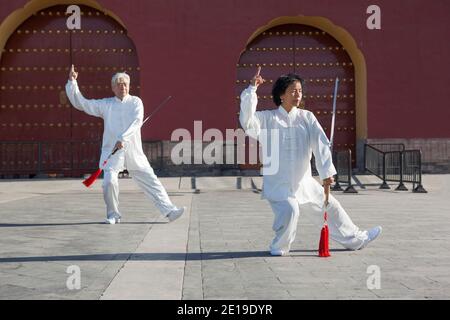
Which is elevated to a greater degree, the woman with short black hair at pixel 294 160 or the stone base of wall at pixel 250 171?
the woman with short black hair at pixel 294 160

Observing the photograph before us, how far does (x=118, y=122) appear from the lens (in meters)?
6.08

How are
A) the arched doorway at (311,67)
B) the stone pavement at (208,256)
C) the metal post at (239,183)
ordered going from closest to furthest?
the stone pavement at (208,256) → the metal post at (239,183) → the arched doorway at (311,67)

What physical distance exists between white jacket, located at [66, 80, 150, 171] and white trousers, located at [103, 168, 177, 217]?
Result: 0.08 m

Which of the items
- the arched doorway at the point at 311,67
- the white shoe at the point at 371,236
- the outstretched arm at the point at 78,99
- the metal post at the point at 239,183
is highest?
the arched doorway at the point at 311,67

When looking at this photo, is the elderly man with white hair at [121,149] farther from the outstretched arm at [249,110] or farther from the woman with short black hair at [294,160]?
the outstretched arm at [249,110]

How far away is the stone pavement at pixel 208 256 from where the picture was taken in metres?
2.98

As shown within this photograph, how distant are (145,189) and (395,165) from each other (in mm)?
7426

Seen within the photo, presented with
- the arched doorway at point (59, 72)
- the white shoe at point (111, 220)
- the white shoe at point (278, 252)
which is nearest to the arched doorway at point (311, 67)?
the arched doorway at point (59, 72)

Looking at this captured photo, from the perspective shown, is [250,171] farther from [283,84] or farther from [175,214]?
[283,84]

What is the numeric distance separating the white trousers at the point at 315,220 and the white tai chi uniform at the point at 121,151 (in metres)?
2.06

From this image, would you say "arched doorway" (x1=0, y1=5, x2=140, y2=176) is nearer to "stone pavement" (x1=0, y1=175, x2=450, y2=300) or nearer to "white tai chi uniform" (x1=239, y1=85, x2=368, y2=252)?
"stone pavement" (x1=0, y1=175, x2=450, y2=300)

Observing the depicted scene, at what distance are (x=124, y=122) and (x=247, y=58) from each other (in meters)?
7.73

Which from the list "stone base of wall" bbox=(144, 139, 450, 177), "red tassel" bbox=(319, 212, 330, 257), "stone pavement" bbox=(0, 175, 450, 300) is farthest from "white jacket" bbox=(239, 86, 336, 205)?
"stone base of wall" bbox=(144, 139, 450, 177)
